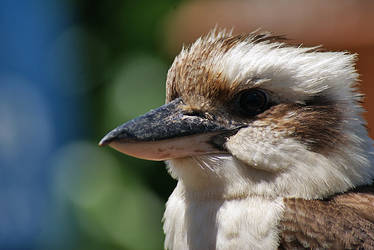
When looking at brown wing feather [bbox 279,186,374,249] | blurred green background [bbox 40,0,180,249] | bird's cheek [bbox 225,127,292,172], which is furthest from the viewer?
blurred green background [bbox 40,0,180,249]

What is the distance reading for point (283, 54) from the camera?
1.83 metres

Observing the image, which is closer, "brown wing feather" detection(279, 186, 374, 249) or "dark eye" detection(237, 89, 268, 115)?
"brown wing feather" detection(279, 186, 374, 249)

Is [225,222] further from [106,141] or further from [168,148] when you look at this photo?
[106,141]

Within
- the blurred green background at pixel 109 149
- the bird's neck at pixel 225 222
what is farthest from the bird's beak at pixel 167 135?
the blurred green background at pixel 109 149

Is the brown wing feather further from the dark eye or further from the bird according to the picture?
the dark eye

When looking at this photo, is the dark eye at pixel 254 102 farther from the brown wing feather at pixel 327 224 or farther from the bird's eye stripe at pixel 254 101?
the brown wing feather at pixel 327 224

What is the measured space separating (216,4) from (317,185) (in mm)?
2126

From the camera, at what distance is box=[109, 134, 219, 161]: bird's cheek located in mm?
1728

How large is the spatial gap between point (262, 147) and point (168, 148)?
0.92 ft

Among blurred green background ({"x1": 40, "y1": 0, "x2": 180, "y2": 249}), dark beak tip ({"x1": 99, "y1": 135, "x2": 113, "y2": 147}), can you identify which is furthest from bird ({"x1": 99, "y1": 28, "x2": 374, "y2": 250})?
blurred green background ({"x1": 40, "y1": 0, "x2": 180, "y2": 249})

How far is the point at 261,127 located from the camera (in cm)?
175

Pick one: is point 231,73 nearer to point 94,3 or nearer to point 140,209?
point 140,209

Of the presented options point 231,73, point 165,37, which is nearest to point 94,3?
point 165,37

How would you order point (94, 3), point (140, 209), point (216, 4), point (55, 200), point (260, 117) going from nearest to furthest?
point (260, 117) < point (216, 4) < point (140, 209) < point (55, 200) < point (94, 3)
